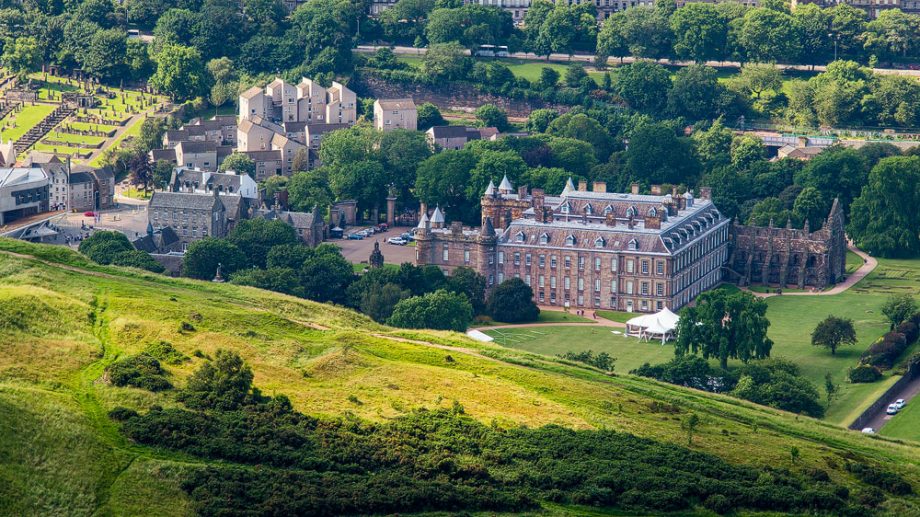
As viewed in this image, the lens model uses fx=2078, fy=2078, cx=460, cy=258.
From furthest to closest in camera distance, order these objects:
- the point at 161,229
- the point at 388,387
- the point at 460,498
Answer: the point at 161,229, the point at 388,387, the point at 460,498

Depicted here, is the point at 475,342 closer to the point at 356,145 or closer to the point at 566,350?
the point at 566,350

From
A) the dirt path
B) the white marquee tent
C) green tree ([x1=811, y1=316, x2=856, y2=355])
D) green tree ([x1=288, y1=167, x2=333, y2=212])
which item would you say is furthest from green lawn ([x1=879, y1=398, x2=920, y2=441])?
green tree ([x1=288, y1=167, x2=333, y2=212])

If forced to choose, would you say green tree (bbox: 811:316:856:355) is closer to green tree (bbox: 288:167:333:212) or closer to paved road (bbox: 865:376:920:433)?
paved road (bbox: 865:376:920:433)

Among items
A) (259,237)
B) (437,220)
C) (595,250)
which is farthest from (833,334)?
(259,237)

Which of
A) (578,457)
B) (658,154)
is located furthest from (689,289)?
(578,457)

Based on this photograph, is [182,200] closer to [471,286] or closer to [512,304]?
[471,286]
